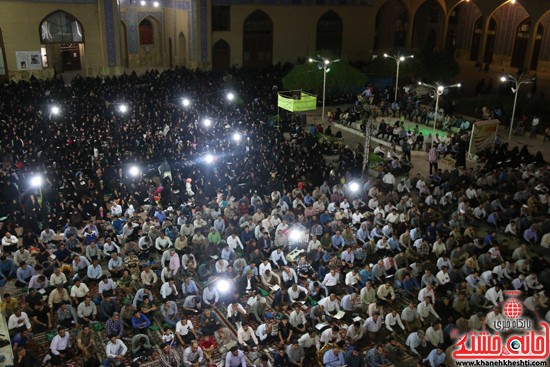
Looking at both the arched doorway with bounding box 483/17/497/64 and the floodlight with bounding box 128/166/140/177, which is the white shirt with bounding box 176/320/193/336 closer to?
the floodlight with bounding box 128/166/140/177

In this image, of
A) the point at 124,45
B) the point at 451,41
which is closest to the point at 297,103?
the point at 124,45

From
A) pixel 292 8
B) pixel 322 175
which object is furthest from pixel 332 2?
pixel 322 175

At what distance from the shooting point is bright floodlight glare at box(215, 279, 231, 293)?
12.4 metres

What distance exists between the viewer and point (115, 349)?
1030 cm

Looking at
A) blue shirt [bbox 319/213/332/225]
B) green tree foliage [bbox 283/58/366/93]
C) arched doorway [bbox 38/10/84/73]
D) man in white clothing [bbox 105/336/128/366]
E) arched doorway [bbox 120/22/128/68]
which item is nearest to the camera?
man in white clothing [bbox 105/336/128/366]

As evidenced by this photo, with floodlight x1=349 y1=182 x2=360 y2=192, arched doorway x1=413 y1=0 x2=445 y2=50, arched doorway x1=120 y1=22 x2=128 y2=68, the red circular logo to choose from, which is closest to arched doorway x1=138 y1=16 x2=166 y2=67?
arched doorway x1=120 y1=22 x2=128 y2=68

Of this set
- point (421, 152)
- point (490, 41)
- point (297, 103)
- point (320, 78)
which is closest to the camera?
point (421, 152)

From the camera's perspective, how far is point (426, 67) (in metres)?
33.2

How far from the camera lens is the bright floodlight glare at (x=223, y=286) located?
490 inches

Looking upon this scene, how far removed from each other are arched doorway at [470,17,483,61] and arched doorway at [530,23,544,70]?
4.88 m

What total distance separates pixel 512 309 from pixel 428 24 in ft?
125

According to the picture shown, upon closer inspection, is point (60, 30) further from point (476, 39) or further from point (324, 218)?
point (476, 39)

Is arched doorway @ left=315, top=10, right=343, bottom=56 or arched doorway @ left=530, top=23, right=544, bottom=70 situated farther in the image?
arched doorway @ left=315, top=10, right=343, bottom=56

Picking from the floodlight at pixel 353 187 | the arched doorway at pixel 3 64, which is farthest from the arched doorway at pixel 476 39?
the arched doorway at pixel 3 64
